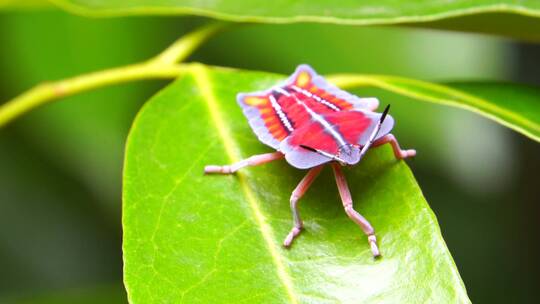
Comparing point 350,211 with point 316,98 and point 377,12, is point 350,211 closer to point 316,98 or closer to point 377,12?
point 316,98

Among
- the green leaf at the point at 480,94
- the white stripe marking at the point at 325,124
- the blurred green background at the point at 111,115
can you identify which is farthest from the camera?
the blurred green background at the point at 111,115

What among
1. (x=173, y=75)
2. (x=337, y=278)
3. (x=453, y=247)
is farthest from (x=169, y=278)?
(x=453, y=247)

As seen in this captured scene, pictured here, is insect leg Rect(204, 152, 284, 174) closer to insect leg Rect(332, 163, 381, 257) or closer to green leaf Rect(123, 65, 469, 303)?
green leaf Rect(123, 65, 469, 303)

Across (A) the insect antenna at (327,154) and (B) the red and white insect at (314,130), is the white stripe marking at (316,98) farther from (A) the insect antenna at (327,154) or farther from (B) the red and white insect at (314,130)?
(A) the insect antenna at (327,154)

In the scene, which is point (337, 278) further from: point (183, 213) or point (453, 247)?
point (453, 247)

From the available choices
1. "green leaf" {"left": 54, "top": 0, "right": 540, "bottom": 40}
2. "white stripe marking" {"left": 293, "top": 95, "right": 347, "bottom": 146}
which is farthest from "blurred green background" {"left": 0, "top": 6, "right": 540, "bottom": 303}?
"white stripe marking" {"left": 293, "top": 95, "right": 347, "bottom": 146}

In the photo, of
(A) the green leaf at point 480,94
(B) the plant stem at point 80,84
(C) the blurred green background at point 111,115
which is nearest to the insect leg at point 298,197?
(A) the green leaf at point 480,94

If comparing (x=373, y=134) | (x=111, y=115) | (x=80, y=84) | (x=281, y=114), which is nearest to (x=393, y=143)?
(x=373, y=134)
